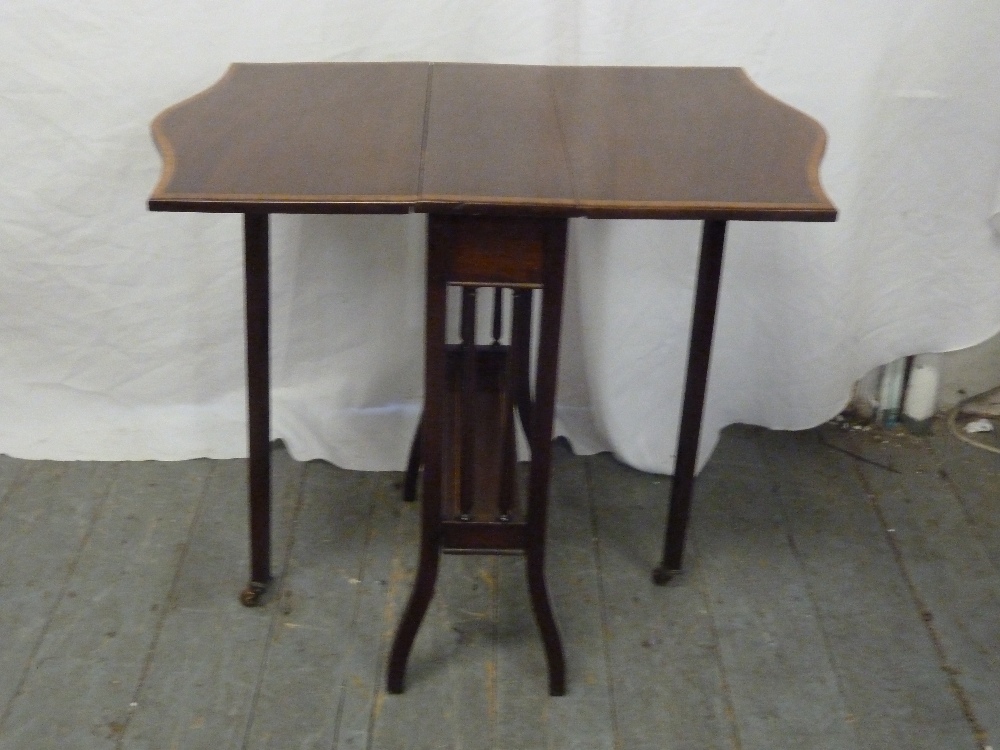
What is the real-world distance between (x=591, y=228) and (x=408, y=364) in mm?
467

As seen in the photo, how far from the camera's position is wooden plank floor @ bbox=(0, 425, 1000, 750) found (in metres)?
1.69

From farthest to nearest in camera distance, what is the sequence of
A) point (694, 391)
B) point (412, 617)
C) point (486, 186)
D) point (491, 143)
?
1. point (694, 391)
2. point (412, 617)
3. point (491, 143)
4. point (486, 186)

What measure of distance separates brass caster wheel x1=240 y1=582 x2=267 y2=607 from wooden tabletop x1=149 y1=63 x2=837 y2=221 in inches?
→ 31.0

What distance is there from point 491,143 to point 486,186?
0.16 m

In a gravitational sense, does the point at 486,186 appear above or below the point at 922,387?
above

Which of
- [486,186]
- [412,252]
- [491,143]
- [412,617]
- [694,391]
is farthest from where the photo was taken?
[412,252]

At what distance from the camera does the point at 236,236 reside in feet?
6.96

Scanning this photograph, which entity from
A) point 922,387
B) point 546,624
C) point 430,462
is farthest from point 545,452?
point 922,387

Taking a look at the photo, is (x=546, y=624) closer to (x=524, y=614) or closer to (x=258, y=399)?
(x=524, y=614)

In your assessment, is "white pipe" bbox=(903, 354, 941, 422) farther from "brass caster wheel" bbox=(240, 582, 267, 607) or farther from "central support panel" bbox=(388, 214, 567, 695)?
"brass caster wheel" bbox=(240, 582, 267, 607)

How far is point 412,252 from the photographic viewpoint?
7.04 ft

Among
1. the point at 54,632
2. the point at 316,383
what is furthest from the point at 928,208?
the point at 54,632

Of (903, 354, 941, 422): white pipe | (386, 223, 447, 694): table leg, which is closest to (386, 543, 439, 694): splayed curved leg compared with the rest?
(386, 223, 447, 694): table leg

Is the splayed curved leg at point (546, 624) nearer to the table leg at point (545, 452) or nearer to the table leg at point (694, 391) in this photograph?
the table leg at point (545, 452)
